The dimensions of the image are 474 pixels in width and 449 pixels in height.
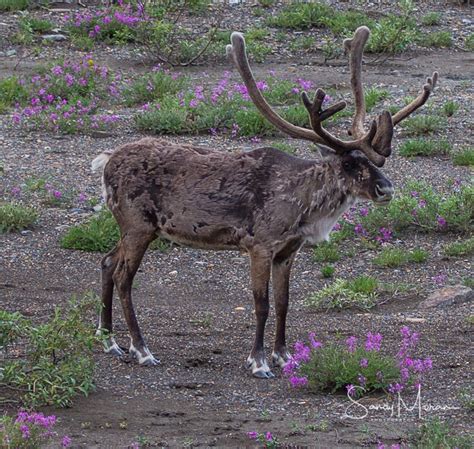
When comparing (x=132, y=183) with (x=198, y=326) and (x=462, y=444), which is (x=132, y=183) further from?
(x=462, y=444)

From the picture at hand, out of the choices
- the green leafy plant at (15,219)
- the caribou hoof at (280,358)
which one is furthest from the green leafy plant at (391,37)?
the caribou hoof at (280,358)

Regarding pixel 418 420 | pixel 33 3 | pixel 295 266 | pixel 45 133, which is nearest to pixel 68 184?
pixel 45 133

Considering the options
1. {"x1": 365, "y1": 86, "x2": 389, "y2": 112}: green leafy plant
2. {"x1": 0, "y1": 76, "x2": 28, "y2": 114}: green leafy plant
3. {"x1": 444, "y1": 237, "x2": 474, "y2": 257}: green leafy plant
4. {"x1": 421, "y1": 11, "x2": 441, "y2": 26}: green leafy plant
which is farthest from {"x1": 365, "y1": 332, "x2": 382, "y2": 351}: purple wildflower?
{"x1": 421, "y1": 11, "x2": 441, "y2": 26}: green leafy plant

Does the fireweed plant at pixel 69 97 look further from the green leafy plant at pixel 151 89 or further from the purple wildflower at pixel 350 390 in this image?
the purple wildflower at pixel 350 390

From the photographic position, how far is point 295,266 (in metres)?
11.1

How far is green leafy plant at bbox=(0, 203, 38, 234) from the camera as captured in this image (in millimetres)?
11453

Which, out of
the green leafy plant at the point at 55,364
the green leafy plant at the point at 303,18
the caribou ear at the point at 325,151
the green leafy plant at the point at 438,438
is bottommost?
the green leafy plant at the point at 303,18

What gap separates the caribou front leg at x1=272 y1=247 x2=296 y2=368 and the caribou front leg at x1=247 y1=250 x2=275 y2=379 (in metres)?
0.17

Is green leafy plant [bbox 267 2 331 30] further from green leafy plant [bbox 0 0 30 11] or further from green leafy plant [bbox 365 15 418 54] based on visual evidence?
green leafy plant [bbox 0 0 30 11]

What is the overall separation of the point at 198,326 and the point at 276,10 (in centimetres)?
1116

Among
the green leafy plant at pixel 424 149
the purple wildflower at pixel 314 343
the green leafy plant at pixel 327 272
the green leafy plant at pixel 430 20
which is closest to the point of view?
the purple wildflower at pixel 314 343

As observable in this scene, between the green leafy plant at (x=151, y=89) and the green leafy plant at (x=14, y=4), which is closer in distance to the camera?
the green leafy plant at (x=151, y=89)

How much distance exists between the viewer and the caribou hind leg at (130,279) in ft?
28.1

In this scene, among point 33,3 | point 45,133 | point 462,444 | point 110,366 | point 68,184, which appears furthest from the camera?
point 33,3
